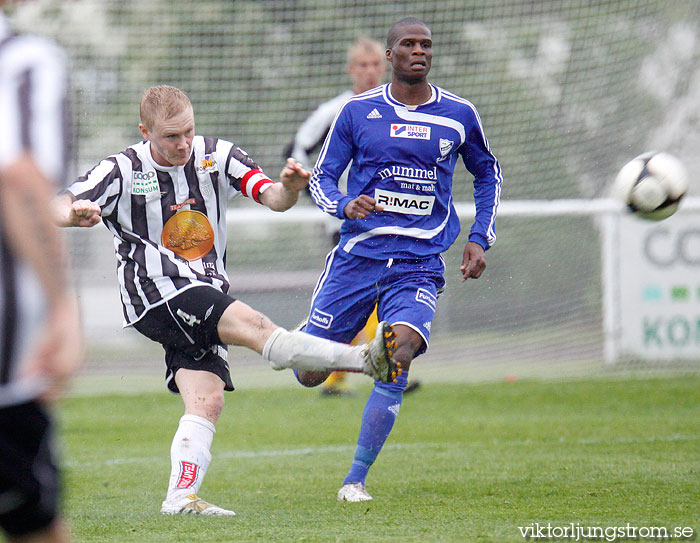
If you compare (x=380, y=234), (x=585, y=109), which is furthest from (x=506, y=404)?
(x=380, y=234)

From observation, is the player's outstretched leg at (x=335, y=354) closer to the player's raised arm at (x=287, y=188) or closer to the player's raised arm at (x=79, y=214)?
the player's raised arm at (x=287, y=188)

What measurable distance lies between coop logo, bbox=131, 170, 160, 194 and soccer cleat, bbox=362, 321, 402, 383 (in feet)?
4.77

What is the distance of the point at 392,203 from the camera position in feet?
16.6

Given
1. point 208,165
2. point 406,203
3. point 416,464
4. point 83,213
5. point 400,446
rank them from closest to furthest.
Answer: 1. point 83,213
2. point 208,165
3. point 406,203
4. point 416,464
5. point 400,446

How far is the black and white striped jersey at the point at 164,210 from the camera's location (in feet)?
14.6

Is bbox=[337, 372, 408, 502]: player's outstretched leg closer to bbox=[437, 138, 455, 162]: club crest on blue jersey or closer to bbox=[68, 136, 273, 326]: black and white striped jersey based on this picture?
bbox=[68, 136, 273, 326]: black and white striped jersey

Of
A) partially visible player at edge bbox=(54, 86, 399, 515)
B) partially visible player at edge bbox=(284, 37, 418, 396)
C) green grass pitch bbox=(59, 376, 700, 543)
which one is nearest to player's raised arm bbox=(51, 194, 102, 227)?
partially visible player at edge bbox=(54, 86, 399, 515)

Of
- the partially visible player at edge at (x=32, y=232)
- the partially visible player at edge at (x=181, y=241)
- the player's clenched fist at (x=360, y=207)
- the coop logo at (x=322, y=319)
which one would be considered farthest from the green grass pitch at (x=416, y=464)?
the partially visible player at edge at (x=32, y=232)

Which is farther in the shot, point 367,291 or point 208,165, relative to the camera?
point 367,291

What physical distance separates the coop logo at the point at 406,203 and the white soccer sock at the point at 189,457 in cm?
140

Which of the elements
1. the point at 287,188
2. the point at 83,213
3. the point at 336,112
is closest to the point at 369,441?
the point at 287,188

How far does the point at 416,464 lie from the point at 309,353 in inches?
95.5

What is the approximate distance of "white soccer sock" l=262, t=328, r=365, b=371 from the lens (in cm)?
373

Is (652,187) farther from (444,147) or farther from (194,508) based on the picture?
(194,508)
